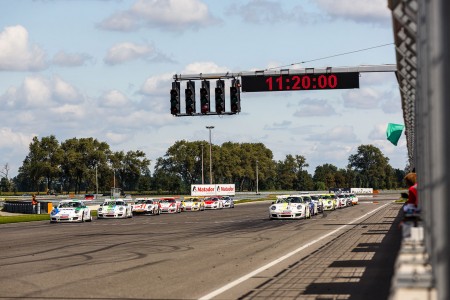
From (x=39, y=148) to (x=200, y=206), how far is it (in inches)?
3805

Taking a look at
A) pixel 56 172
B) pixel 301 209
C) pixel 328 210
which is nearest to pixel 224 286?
pixel 301 209

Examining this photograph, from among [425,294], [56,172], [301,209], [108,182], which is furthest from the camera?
[108,182]

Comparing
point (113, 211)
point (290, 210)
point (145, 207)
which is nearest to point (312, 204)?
point (290, 210)

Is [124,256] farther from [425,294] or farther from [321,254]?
[425,294]

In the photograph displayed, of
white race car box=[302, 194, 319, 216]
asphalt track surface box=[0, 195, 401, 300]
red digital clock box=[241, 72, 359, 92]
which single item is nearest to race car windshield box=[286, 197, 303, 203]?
white race car box=[302, 194, 319, 216]

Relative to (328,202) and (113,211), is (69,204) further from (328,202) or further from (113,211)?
(328,202)

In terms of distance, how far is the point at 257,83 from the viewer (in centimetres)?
2753

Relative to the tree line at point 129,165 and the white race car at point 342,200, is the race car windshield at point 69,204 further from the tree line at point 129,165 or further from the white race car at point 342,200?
the tree line at point 129,165

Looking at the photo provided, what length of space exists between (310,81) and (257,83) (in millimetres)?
1902

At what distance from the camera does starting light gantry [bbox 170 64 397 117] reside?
2686 cm

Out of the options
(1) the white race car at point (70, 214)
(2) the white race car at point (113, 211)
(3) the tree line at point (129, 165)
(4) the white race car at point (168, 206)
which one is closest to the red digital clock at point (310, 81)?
(1) the white race car at point (70, 214)

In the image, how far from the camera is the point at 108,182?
16700 cm

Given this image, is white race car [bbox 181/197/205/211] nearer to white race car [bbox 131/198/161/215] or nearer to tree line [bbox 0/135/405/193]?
white race car [bbox 131/198/161/215]

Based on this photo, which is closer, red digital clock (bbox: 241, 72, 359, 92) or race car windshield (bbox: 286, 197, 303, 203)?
red digital clock (bbox: 241, 72, 359, 92)
